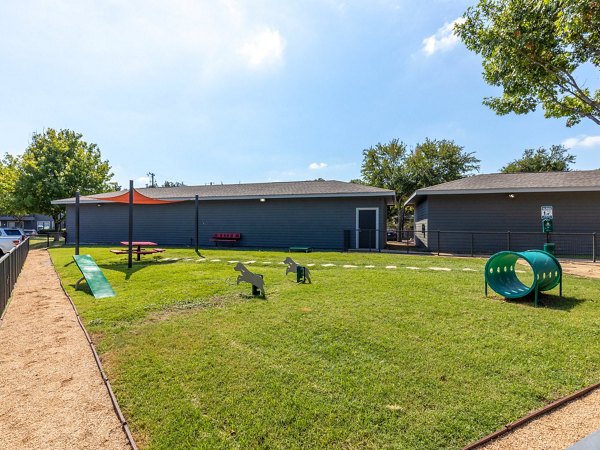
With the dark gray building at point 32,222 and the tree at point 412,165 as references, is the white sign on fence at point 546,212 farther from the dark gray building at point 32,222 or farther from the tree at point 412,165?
the dark gray building at point 32,222

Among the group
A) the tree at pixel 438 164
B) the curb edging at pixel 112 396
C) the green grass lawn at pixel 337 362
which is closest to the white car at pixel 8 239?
the green grass lawn at pixel 337 362

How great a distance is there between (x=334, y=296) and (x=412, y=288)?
66.6 inches

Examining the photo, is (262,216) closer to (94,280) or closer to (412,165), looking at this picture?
(94,280)

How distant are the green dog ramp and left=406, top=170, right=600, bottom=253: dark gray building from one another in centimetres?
1141

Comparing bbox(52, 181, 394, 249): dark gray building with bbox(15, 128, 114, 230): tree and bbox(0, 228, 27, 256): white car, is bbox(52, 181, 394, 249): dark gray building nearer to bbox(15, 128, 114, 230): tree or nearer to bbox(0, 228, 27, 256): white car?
bbox(0, 228, 27, 256): white car

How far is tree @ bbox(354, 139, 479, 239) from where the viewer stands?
91.5ft

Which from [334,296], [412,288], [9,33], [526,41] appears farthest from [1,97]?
[526,41]

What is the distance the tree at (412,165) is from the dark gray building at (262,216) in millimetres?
12101

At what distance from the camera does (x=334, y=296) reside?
566cm

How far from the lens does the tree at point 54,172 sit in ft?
77.4

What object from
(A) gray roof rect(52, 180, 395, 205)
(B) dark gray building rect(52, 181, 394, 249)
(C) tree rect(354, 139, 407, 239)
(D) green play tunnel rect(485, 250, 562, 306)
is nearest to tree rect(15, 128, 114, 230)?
(B) dark gray building rect(52, 181, 394, 249)

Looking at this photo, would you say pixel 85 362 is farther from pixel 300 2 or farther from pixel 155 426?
pixel 300 2

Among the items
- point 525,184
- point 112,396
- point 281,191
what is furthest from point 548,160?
point 112,396

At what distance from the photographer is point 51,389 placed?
112 inches
